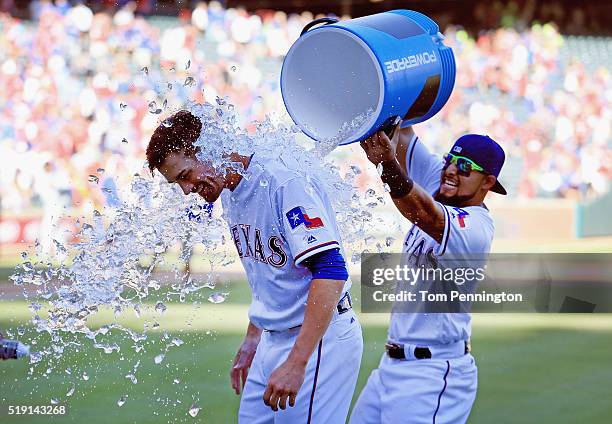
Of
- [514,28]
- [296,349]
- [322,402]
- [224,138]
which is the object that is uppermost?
[514,28]

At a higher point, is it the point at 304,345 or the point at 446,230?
the point at 446,230

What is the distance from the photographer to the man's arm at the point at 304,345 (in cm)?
271

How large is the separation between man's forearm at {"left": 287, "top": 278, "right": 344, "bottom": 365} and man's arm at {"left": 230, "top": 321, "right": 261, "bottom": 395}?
0.68 m

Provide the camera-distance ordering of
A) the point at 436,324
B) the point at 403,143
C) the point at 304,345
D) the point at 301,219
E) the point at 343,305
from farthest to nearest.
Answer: the point at 403,143
the point at 436,324
the point at 343,305
the point at 301,219
the point at 304,345

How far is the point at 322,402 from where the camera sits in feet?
9.84

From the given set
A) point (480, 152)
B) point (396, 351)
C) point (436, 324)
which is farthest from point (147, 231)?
point (480, 152)

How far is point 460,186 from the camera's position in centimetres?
372

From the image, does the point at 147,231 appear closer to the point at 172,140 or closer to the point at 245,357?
the point at 245,357

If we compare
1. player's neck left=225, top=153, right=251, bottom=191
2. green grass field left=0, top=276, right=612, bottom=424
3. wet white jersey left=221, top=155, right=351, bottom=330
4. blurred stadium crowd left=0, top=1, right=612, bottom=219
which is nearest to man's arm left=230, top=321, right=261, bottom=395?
wet white jersey left=221, top=155, right=351, bottom=330

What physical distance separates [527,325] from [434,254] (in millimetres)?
5311

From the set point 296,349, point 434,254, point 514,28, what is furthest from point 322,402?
point 514,28

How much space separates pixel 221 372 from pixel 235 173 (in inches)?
145

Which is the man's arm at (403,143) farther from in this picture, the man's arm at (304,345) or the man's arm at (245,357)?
the man's arm at (304,345)

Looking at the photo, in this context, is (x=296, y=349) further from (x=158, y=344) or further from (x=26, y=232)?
(x=26, y=232)
